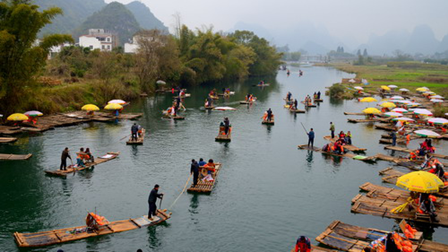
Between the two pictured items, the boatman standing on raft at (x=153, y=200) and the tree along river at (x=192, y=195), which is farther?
the boatman standing on raft at (x=153, y=200)

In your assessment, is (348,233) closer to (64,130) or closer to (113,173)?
(113,173)

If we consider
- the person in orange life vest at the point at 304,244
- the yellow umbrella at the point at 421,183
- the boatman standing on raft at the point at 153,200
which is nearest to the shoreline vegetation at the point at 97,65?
the boatman standing on raft at the point at 153,200

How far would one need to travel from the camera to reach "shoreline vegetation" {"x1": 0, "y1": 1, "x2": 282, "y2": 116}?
39906 millimetres

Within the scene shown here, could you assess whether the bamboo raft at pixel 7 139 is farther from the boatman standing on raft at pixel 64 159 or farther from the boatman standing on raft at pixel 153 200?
the boatman standing on raft at pixel 153 200

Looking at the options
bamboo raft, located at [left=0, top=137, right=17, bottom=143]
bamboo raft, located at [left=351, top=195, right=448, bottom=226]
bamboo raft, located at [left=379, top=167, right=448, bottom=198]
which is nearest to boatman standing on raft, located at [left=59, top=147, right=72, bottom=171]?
bamboo raft, located at [left=0, top=137, right=17, bottom=143]

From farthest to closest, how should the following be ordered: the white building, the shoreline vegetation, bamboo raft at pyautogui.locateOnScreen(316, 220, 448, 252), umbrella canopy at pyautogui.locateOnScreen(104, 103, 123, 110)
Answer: the white building → umbrella canopy at pyautogui.locateOnScreen(104, 103, 123, 110) → the shoreline vegetation → bamboo raft at pyautogui.locateOnScreen(316, 220, 448, 252)

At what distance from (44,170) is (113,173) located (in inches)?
206

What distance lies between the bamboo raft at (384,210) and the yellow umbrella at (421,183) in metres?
1.53

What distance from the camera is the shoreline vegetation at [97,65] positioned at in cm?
3991

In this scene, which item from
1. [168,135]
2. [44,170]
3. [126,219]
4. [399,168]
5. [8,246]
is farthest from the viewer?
[168,135]

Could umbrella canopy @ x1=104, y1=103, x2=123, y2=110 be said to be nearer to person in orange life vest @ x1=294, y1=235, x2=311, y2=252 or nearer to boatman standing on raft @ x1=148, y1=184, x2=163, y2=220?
boatman standing on raft @ x1=148, y1=184, x2=163, y2=220

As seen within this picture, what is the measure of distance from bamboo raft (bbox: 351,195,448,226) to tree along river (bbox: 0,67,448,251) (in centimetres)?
47

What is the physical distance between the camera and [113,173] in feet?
97.1

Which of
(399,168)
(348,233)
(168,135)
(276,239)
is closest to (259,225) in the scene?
(276,239)
